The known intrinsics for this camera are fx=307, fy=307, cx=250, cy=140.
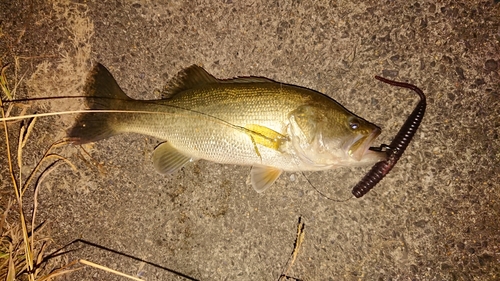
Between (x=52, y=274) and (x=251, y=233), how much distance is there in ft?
5.94

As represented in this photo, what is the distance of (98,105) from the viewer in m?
2.56

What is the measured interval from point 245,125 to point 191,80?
0.63m

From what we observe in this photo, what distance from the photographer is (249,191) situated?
261cm

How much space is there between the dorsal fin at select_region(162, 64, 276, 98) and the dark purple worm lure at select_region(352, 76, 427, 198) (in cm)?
106

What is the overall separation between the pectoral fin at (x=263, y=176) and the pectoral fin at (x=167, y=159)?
547mm

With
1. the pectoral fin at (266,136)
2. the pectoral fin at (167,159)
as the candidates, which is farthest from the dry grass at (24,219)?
the pectoral fin at (266,136)

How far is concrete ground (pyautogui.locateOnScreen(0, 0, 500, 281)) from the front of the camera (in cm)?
237

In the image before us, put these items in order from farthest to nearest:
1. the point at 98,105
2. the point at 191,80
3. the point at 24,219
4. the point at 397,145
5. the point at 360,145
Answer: the point at 24,219 → the point at 98,105 → the point at 191,80 → the point at 397,145 → the point at 360,145

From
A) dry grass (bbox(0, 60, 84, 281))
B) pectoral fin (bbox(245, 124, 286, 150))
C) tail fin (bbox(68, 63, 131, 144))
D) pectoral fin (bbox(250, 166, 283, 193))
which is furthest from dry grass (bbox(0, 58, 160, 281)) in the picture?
pectoral fin (bbox(245, 124, 286, 150))

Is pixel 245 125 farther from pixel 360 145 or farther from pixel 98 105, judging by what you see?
pixel 98 105

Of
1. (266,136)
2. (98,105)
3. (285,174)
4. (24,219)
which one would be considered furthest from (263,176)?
(24,219)

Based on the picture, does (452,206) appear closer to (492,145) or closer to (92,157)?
(492,145)

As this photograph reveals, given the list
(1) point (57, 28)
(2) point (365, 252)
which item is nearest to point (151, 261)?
(2) point (365, 252)

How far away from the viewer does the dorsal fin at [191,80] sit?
2.42 metres
